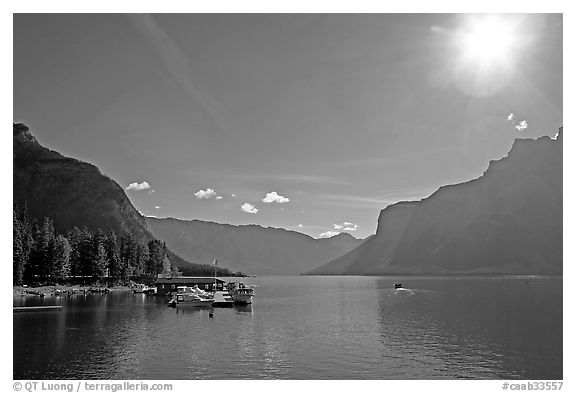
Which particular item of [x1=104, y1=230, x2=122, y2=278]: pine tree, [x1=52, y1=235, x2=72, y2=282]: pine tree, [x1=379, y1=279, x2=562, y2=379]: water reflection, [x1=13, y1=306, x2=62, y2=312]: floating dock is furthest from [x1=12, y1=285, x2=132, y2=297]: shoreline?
[x1=379, y1=279, x2=562, y2=379]: water reflection

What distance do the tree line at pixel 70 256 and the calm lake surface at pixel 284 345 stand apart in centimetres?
4190

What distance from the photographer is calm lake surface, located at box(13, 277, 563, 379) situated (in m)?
43.0

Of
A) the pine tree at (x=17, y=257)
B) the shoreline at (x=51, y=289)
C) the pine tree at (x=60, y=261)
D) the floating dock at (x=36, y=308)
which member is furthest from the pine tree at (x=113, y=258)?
the floating dock at (x=36, y=308)

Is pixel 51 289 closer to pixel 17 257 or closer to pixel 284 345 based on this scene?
pixel 17 257

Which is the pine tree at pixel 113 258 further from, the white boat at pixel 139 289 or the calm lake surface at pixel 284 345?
the calm lake surface at pixel 284 345

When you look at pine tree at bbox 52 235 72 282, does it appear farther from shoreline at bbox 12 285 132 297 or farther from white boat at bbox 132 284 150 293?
white boat at bbox 132 284 150 293

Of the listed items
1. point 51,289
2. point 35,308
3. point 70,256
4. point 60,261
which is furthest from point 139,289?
point 35,308

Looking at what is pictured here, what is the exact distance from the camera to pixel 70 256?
14950 cm

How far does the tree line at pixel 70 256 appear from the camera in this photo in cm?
12024

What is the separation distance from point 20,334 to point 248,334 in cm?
2842

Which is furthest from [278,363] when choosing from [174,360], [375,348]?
[375,348]

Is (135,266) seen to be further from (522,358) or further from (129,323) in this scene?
(522,358)
